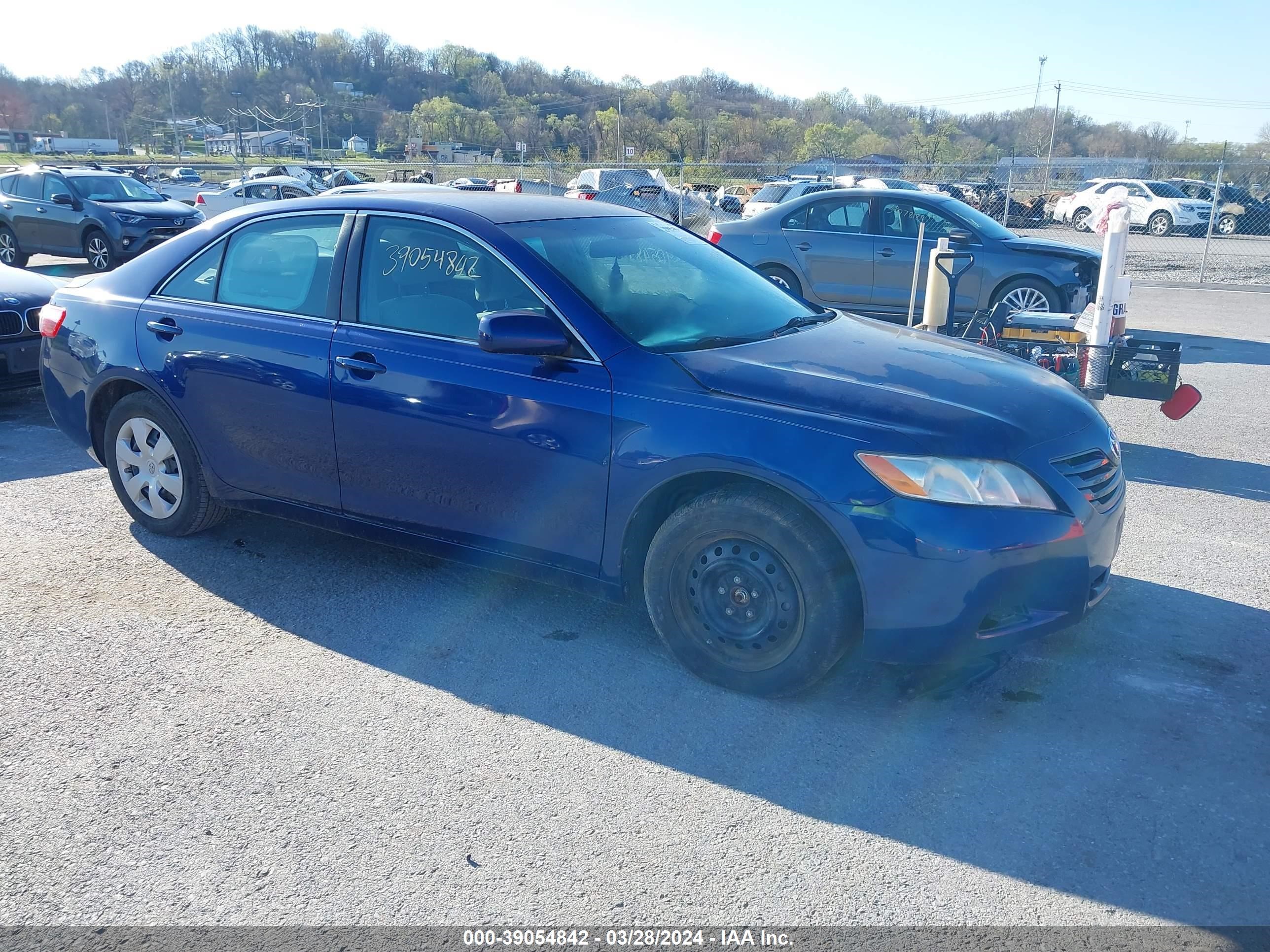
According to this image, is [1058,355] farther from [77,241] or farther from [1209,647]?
[77,241]

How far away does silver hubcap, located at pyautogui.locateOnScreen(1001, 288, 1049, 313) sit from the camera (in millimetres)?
10234

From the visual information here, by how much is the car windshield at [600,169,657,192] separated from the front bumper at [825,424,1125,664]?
23376 millimetres

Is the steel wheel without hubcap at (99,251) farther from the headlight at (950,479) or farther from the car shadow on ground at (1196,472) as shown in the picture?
the headlight at (950,479)

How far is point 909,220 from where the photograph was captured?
1095cm

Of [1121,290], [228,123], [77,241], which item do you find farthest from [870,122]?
[1121,290]

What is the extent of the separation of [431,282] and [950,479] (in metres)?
2.16

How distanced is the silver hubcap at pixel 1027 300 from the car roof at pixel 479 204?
657cm

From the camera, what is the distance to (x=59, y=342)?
16.8 feet

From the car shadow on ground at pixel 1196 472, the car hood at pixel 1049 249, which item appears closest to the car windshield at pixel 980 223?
the car hood at pixel 1049 249

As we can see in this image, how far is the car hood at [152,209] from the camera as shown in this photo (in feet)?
55.1

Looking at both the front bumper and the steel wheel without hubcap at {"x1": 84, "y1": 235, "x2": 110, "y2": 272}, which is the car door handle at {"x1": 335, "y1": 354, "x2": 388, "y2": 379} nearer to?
the front bumper

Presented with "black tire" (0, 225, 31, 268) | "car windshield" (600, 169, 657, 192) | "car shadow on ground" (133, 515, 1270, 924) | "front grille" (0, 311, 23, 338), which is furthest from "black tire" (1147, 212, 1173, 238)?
"front grille" (0, 311, 23, 338)

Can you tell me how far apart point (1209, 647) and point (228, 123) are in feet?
378

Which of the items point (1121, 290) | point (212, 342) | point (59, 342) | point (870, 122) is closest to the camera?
point (212, 342)
